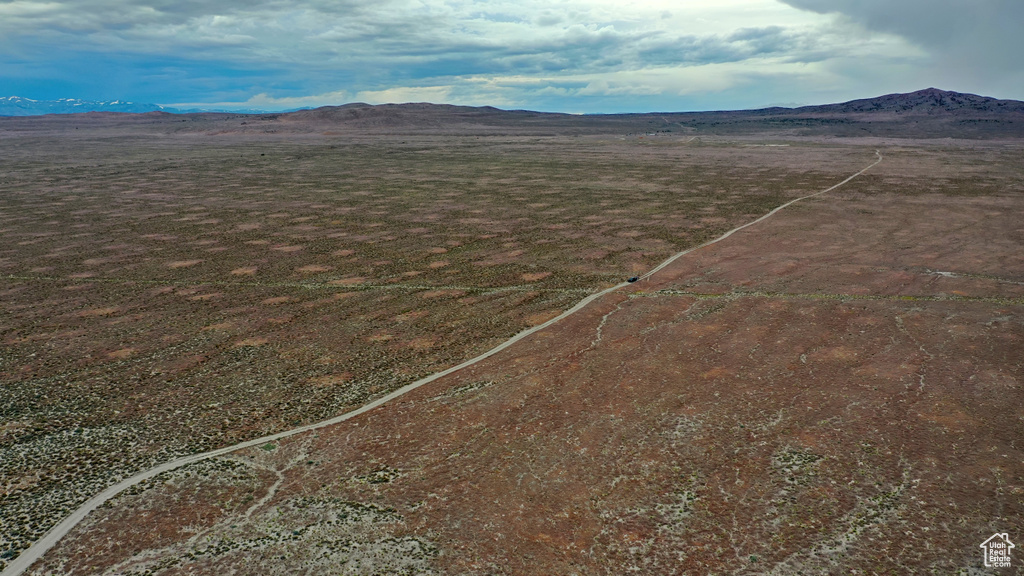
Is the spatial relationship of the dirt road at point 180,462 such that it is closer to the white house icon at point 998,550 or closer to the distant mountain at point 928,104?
the white house icon at point 998,550

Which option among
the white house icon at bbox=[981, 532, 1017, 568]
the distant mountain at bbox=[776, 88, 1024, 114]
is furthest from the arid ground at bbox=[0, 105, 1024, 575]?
the distant mountain at bbox=[776, 88, 1024, 114]

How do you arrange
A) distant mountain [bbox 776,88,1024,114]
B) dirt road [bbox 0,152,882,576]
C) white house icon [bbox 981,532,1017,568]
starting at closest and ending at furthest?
1. white house icon [bbox 981,532,1017,568]
2. dirt road [bbox 0,152,882,576]
3. distant mountain [bbox 776,88,1024,114]

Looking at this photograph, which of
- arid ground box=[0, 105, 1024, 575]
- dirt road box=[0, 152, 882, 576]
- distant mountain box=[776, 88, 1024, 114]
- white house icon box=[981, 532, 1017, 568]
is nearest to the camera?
white house icon box=[981, 532, 1017, 568]

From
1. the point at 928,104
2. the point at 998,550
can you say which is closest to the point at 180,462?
the point at 998,550

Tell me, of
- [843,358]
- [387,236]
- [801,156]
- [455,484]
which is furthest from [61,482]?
[801,156]

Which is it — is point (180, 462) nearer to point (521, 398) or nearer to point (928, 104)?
point (521, 398)

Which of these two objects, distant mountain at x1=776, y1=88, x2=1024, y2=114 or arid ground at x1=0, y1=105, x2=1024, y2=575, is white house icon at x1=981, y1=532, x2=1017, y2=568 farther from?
distant mountain at x1=776, y1=88, x2=1024, y2=114
